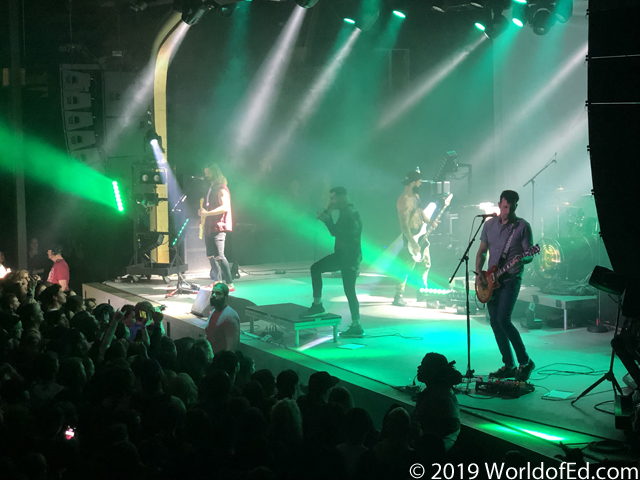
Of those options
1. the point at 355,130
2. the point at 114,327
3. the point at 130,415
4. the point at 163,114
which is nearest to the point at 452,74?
the point at 355,130

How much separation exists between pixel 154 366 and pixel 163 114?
995cm

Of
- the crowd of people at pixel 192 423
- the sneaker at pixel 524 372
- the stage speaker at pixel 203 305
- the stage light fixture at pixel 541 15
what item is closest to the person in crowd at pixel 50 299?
the stage speaker at pixel 203 305

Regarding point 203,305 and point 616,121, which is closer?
point 616,121

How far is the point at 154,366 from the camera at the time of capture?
15.3 ft

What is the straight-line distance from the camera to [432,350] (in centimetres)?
735

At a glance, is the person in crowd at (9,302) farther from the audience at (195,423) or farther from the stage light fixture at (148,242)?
the stage light fixture at (148,242)

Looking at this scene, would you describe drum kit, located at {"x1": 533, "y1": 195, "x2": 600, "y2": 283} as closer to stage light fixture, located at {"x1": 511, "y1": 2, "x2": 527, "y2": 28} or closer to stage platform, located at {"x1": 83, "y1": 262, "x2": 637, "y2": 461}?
stage platform, located at {"x1": 83, "y1": 262, "x2": 637, "y2": 461}

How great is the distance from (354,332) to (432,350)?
116cm

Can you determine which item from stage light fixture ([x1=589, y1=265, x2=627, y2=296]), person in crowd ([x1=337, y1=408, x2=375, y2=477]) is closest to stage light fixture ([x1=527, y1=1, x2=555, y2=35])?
stage light fixture ([x1=589, y1=265, x2=627, y2=296])

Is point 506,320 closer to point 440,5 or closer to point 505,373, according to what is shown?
point 505,373

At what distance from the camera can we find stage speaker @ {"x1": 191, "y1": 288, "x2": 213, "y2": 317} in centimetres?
→ 907

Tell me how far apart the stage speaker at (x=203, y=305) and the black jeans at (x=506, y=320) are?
4.15 m

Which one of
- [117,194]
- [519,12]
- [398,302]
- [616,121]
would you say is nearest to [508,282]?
[616,121]

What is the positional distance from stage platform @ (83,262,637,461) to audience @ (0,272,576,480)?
803 millimetres
